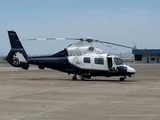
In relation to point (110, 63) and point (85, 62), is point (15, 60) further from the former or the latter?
point (110, 63)

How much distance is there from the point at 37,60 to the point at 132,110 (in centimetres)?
1942

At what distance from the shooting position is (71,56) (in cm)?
3033

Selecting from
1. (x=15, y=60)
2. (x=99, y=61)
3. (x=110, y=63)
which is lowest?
(x=110, y=63)

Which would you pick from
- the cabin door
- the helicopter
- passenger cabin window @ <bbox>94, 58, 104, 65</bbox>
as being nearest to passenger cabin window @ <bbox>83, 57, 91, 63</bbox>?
the helicopter

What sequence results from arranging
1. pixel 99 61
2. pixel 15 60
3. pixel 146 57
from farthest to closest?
pixel 146 57 < pixel 15 60 < pixel 99 61

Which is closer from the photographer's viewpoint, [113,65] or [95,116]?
[95,116]

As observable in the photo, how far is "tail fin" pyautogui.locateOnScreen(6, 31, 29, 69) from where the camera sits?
31906mm

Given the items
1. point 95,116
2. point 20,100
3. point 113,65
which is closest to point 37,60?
point 113,65

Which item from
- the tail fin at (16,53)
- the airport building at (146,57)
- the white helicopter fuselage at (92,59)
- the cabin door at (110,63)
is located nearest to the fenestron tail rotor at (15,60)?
the tail fin at (16,53)

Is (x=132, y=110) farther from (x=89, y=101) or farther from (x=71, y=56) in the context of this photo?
(x=71, y=56)

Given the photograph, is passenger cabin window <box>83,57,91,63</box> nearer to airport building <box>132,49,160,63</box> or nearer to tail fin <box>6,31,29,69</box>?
tail fin <box>6,31,29,69</box>

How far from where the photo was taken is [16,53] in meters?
32.2

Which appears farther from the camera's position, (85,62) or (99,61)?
(85,62)

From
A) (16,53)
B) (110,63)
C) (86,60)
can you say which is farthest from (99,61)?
(16,53)
